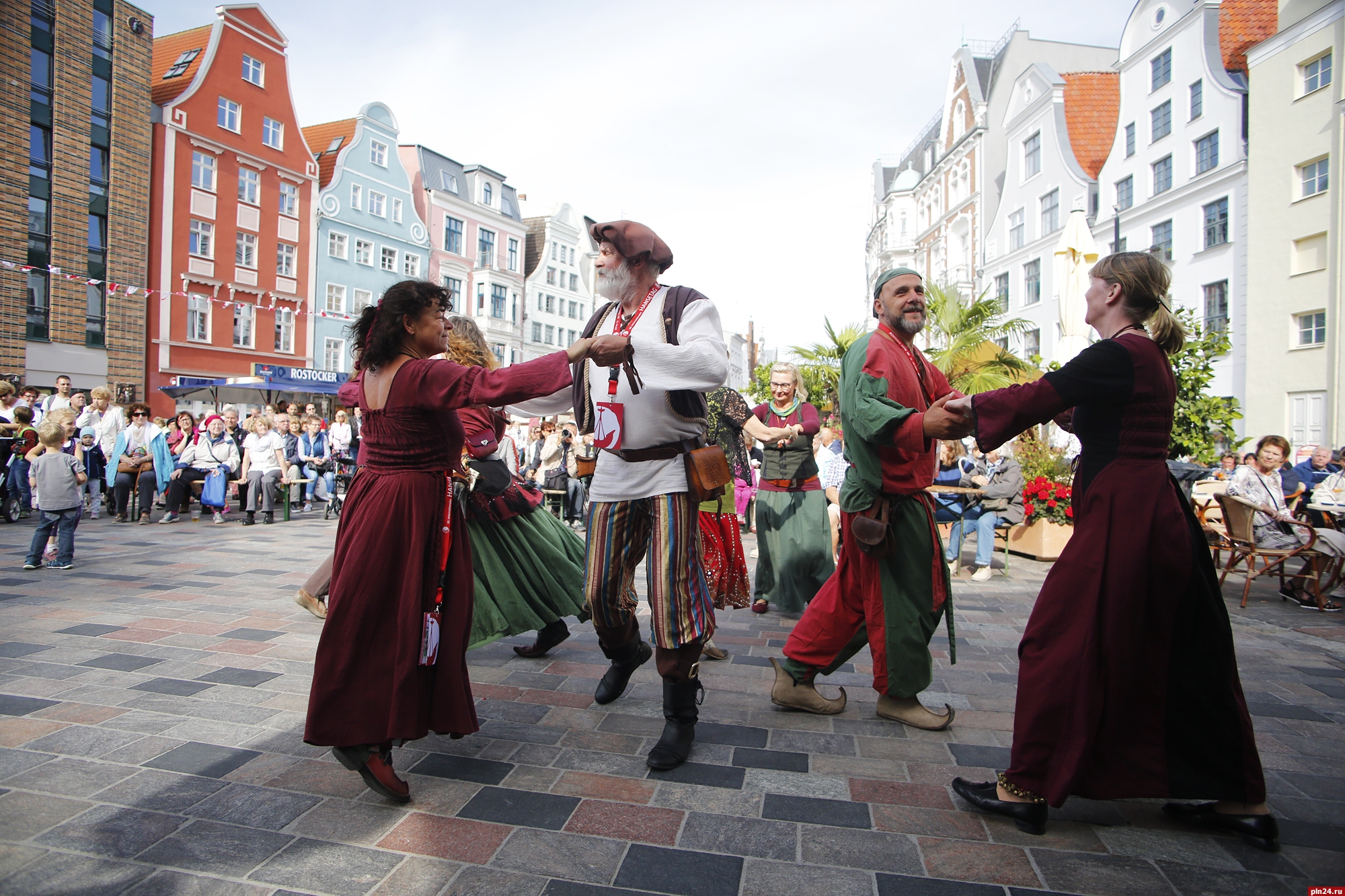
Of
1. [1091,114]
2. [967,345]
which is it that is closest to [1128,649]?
[967,345]

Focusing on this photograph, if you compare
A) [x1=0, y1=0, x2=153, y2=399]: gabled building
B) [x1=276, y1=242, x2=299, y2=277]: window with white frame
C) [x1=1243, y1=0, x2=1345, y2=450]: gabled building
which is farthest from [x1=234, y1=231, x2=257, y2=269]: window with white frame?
[x1=1243, y1=0, x2=1345, y2=450]: gabled building

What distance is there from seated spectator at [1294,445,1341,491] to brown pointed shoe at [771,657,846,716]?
10023 millimetres

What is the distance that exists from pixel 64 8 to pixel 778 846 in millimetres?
30355

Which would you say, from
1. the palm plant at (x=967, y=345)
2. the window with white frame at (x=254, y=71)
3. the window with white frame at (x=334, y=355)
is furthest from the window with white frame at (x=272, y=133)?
the palm plant at (x=967, y=345)

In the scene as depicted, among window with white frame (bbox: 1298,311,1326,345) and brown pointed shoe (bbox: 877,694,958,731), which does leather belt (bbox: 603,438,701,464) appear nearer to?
brown pointed shoe (bbox: 877,694,958,731)

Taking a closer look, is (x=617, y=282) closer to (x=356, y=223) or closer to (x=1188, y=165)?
(x=1188, y=165)

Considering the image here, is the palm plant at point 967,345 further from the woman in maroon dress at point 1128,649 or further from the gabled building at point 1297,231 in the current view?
the woman in maroon dress at point 1128,649

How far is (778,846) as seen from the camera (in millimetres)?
2377

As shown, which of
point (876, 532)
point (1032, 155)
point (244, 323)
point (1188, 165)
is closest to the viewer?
point (876, 532)

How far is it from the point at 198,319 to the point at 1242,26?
113 ft

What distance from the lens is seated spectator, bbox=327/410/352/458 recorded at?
14.1m

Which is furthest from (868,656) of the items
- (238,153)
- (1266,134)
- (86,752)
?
(238,153)

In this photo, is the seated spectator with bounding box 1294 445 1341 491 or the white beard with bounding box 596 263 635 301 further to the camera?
the seated spectator with bounding box 1294 445 1341 491

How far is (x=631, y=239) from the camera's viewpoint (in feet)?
10.7
